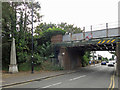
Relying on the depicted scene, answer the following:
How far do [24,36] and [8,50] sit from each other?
12.1 feet

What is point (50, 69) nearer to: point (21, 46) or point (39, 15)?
point (21, 46)

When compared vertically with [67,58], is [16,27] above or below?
above

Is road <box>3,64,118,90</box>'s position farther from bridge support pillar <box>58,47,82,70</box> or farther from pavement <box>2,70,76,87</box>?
bridge support pillar <box>58,47,82,70</box>

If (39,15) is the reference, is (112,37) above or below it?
below

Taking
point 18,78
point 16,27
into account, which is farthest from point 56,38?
point 18,78

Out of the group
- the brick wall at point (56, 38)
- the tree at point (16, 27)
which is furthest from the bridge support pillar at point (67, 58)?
the tree at point (16, 27)

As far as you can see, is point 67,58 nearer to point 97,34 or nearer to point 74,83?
point 97,34

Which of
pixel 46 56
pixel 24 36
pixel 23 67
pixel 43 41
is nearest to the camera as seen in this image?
pixel 23 67

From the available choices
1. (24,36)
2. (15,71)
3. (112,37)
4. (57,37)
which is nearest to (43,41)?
(57,37)

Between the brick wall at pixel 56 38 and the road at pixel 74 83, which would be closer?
the road at pixel 74 83

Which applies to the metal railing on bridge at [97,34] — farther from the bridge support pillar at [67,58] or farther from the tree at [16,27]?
the tree at [16,27]

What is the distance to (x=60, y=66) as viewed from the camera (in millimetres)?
24500

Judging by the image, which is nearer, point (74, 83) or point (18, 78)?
point (74, 83)

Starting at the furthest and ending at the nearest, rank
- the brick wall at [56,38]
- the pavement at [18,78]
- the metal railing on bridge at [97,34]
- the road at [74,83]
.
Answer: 1. the brick wall at [56,38]
2. the metal railing on bridge at [97,34]
3. the pavement at [18,78]
4. the road at [74,83]
